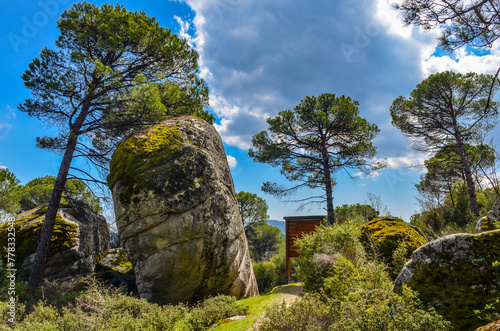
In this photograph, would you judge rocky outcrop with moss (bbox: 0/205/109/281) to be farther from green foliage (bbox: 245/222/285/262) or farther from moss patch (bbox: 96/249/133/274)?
green foliage (bbox: 245/222/285/262)

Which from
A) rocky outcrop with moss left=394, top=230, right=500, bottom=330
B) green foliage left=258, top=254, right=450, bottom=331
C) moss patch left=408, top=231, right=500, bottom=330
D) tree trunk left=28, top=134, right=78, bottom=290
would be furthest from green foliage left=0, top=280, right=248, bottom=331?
moss patch left=408, top=231, right=500, bottom=330

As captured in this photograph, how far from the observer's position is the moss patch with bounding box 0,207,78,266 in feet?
33.5

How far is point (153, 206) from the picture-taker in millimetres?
7715

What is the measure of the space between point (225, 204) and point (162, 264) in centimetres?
282

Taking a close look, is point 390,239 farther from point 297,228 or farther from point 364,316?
point 297,228

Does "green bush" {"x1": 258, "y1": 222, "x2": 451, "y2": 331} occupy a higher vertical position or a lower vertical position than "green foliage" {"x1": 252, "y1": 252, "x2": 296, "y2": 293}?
higher

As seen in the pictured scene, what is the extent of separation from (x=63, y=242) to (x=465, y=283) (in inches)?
519

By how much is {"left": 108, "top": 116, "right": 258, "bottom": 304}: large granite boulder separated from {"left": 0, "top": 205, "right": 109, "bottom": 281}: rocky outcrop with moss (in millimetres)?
4320

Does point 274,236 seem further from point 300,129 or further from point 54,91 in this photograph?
point 54,91

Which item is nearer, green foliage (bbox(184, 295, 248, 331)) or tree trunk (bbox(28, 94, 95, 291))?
green foliage (bbox(184, 295, 248, 331))

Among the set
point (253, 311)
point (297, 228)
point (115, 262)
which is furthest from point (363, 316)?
point (297, 228)

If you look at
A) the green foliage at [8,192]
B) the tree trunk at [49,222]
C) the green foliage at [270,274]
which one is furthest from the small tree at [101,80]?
the green foliage at [270,274]

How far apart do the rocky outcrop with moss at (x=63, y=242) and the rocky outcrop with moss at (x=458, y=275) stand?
39.7ft

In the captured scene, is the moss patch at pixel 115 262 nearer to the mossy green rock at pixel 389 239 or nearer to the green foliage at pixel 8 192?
the green foliage at pixel 8 192
